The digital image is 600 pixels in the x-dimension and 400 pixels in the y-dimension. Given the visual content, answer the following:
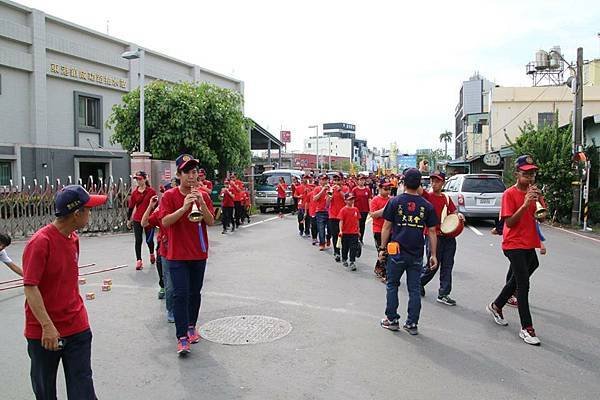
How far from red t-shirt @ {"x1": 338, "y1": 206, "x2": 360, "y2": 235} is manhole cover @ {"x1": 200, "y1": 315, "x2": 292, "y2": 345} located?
3.55m

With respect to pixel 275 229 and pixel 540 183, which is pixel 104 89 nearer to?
pixel 275 229

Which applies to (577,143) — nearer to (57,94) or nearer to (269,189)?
(269,189)

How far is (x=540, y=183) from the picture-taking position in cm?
1758

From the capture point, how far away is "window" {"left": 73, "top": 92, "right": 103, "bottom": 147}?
22.5 meters

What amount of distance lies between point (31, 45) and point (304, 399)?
20681 mm

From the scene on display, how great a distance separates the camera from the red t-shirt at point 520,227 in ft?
17.6

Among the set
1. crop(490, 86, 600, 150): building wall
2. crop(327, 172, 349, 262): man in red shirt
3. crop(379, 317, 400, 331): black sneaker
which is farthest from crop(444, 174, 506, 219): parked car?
crop(490, 86, 600, 150): building wall

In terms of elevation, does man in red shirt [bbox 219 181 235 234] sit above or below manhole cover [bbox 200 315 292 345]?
above

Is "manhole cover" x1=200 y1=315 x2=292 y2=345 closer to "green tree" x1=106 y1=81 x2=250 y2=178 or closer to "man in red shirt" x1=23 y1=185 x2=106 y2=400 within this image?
"man in red shirt" x1=23 y1=185 x2=106 y2=400

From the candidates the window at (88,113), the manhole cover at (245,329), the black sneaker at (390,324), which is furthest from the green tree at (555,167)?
the window at (88,113)

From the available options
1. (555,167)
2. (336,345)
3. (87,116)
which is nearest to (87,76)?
(87,116)

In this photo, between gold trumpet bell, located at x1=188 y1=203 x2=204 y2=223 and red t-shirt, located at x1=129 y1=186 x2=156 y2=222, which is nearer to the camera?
gold trumpet bell, located at x1=188 y1=203 x2=204 y2=223

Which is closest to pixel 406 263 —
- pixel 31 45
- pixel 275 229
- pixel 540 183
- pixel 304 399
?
pixel 304 399

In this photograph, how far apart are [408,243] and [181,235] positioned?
238cm
